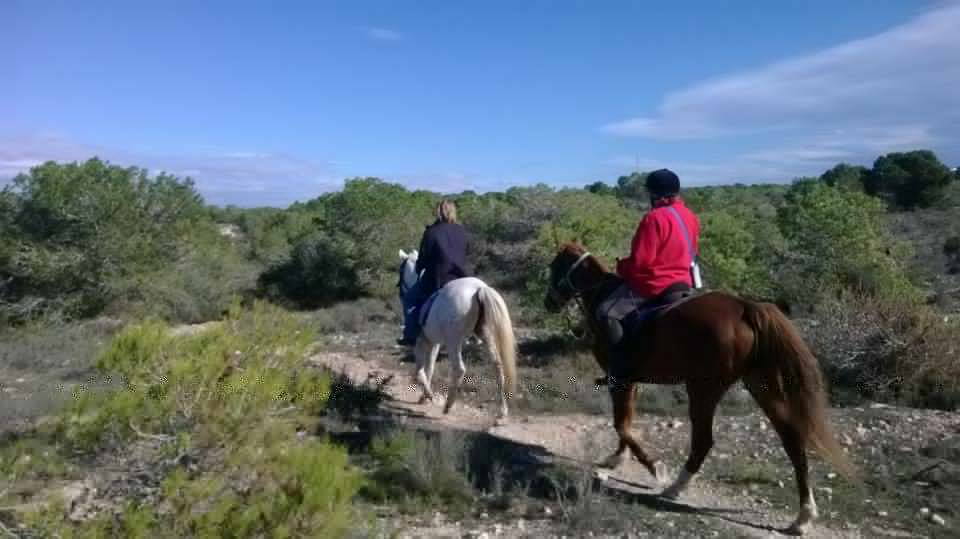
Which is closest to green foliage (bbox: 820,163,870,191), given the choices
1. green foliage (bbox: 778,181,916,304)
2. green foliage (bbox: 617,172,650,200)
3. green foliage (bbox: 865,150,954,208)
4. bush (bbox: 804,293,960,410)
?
green foliage (bbox: 865,150,954,208)

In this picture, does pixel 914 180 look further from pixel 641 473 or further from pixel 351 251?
pixel 641 473

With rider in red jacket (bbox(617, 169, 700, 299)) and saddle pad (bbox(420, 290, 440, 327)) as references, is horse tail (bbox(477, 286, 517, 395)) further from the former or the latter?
rider in red jacket (bbox(617, 169, 700, 299))

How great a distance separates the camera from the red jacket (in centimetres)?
598

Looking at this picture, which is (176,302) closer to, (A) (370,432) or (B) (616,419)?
(A) (370,432)

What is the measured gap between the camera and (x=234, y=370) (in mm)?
3967

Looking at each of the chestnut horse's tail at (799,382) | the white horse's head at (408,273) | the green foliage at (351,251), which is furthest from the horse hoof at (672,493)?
the green foliage at (351,251)

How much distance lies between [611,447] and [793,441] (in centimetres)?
210

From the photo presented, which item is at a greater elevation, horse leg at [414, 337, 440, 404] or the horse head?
the horse head

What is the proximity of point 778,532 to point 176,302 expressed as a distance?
13686mm

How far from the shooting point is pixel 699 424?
5.71 m

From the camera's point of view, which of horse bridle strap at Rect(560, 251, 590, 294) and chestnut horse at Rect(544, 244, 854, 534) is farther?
horse bridle strap at Rect(560, 251, 590, 294)

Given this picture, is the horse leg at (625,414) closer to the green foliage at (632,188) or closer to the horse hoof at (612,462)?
the horse hoof at (612,462)

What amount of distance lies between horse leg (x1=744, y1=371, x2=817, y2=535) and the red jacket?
106 centimetres

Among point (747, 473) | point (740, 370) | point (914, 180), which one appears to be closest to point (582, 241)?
point (747, 473)
